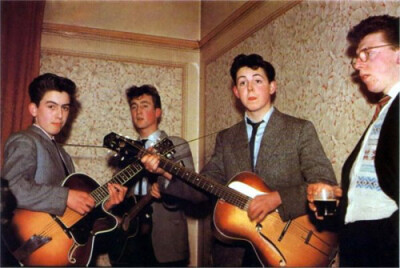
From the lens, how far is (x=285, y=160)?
191 cm

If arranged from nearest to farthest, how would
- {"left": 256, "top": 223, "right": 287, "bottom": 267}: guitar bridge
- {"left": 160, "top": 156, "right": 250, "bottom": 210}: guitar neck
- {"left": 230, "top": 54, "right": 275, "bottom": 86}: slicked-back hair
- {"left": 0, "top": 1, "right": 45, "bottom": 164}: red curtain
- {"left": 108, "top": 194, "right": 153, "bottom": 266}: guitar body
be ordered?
{"left": 256, "top": 223, "right": 287, "bottom": 267}: guitar bridge < {"left": 160, "top": 156, "right": 250, "bottom": 210}: guitar neck < {"left": 230, "top": 54, "right": 275, "bottom": 86}: slicked-back hair < {"left": 108, "top": 194, "right": 153, "bottom": 266}: guitar body < {"left": 0, "top": 1, "right": 45, "bottom": 164}: red curtain

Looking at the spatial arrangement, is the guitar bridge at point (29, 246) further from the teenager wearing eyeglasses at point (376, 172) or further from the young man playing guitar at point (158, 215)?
the teenager wearing eyeglasses at point (376, 172)

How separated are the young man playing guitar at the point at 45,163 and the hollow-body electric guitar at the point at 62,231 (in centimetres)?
3

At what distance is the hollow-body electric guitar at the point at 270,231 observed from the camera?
1702 mm

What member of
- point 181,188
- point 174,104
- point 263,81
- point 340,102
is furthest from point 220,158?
point 174,104

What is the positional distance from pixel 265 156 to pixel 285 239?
1.37 feet

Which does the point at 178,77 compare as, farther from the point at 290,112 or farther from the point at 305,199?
the point at 305,199

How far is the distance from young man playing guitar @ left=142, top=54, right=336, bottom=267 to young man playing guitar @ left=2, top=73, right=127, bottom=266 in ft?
1.36

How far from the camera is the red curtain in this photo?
291 cm

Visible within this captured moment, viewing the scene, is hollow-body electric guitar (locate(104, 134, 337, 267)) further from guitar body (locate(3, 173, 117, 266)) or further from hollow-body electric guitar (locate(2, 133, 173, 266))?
guitar body (locate(3, 173, 117, 266))

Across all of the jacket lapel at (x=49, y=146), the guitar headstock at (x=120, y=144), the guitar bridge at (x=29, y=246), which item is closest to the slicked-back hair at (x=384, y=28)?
the guitar headstock at (x=120, y=144)

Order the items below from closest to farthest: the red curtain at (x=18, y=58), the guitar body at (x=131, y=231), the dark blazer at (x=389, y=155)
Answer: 1. the dark blazer at (x=389, y=155)
2. the guitar body at (x=131, y=231)
3. the red curtain at (x=18, y=58)

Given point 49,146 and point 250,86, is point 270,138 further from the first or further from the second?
point 49,146

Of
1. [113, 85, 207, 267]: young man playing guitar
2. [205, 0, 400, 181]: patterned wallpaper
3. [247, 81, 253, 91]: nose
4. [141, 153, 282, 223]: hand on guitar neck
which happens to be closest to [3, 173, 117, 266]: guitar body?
[113, 85, 207, 267]: young man playing guitar
